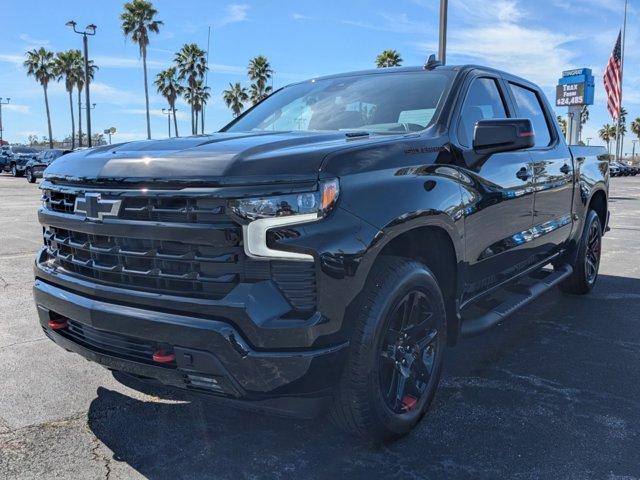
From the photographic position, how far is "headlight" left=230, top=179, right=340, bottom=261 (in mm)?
2312

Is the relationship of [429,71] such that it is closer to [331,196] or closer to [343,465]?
[331,196]

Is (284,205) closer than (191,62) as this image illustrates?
Yes

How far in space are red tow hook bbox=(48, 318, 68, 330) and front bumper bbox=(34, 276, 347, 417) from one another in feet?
1.03

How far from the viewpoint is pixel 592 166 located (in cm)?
566

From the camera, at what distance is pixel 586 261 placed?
5.82 m

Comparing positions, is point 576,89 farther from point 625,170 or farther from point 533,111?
point 625,170

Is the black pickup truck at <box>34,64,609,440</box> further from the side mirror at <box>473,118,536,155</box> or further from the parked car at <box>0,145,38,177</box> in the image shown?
the parked car at <box>0,145,38,177</box>

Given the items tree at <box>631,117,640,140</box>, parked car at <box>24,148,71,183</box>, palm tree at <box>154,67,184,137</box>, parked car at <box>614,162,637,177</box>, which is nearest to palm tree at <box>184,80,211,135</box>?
palm tree at <box>154,67,184,137</box>

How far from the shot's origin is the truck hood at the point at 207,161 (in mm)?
2379

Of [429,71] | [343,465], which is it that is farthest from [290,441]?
[429,71]

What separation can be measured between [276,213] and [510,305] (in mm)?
2211

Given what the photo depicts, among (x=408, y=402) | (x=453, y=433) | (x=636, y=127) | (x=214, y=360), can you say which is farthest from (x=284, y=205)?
(x=636, y=127)

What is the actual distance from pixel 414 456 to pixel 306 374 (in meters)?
0.84

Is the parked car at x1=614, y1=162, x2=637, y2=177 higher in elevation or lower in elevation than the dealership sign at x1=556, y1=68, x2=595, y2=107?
lower
